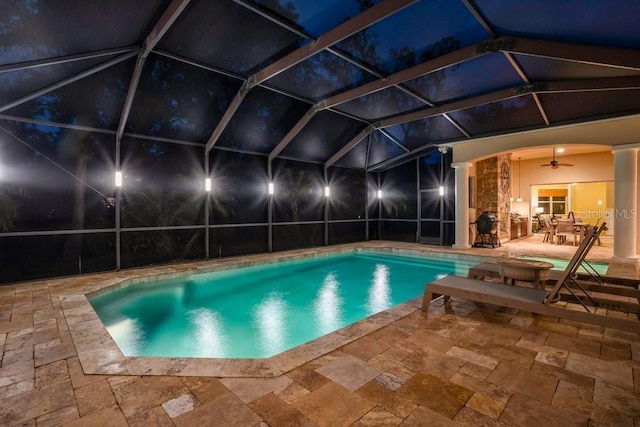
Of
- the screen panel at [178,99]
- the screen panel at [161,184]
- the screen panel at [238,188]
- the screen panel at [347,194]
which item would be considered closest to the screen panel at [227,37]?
the screen panel at [178,99]

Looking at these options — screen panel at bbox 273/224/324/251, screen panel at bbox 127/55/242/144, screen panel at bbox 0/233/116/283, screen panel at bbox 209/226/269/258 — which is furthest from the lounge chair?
screen panel at bbox 0/233/116/283

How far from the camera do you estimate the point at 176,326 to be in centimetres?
462

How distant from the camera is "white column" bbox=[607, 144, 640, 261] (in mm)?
7256

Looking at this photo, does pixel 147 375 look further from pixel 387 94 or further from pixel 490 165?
pixel 490 165

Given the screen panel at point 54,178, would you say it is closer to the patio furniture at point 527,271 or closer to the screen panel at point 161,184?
the screen panel at point 161,184

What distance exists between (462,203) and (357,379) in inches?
353

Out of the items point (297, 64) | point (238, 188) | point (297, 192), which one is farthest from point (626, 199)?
point (238, 188)

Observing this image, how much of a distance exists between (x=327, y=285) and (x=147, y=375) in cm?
477

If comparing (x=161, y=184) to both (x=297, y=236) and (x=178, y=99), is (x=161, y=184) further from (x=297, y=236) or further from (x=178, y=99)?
(x=297, y=236)

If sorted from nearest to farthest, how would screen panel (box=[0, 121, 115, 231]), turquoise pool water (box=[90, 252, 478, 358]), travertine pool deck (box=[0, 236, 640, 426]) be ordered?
1. travertine pool deck (box=[0, 236, 640, 426])
2. turquoise pool water (box=[90, 252, 478, 358])
3. screen panel (box=[0, 121, 115, 231])

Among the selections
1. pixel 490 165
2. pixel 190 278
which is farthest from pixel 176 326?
pixel 490 165

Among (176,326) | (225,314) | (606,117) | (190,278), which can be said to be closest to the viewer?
(176,326)

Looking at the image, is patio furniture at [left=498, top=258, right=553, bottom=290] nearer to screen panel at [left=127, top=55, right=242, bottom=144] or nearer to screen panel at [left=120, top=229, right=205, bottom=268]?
screen panel at [left=127, top=55, right=242, bottom=144]

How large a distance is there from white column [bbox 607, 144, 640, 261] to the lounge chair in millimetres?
5123
